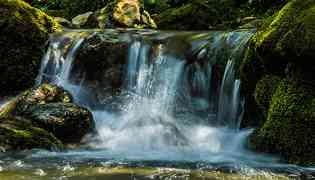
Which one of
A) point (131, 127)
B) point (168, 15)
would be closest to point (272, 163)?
point (131, 127)

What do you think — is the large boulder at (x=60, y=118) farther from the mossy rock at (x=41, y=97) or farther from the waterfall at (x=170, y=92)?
the waterfall at (x=170, y=92)

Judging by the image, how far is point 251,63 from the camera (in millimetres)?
9461

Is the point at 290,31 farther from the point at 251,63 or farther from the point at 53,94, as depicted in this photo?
the point at 53,94

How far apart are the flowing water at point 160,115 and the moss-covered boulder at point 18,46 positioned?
31cm

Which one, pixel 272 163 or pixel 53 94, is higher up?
pixel 53 94

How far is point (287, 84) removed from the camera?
8.36 meters

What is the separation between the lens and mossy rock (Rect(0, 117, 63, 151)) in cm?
795

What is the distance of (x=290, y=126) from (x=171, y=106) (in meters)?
3.59

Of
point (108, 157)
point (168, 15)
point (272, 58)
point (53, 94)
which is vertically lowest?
point (108, 157)

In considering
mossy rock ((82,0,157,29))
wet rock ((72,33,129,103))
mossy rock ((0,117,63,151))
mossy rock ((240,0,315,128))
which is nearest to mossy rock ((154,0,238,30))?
mossy rock ((82,0,157,29))

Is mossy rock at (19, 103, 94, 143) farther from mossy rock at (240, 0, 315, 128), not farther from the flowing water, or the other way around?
mossy rock at (240, 0, 315, 128)

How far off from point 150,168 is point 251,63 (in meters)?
3.45

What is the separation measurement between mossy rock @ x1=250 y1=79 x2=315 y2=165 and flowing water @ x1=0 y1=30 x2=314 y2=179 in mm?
232

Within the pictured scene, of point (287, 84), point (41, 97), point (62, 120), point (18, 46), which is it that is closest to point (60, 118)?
point (62, 120)
